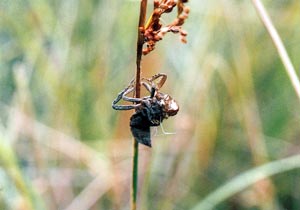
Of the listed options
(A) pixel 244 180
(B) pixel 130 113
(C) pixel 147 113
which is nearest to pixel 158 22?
(C) pixel 147 113

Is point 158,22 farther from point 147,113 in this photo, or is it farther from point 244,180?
point 244,180

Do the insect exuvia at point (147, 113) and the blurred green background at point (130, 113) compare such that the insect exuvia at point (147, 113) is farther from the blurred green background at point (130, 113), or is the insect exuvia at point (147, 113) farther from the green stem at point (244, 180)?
the blurred green background at point (130, 113)

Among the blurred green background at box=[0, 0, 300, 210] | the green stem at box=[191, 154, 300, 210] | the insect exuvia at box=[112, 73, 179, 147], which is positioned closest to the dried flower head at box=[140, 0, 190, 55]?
the insect exuvia at box=[112, 73, 179, 147]

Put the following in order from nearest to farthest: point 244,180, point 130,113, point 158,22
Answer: point 158,22
point 244,180
point 130,113

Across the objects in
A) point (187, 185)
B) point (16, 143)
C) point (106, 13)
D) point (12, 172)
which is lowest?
point (187, 185)

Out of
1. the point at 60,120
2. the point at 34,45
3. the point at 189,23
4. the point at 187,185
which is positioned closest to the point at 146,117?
the point at 187,185

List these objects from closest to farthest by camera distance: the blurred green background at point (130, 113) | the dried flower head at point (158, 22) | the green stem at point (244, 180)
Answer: the dried flower head at point (158, 22) → the green stem at point (244, 180) → the blurred green background at point (130, 113)

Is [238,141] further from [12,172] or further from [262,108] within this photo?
[12,172]

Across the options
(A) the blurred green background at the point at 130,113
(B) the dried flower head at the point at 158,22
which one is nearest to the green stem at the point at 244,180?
(A) the blurred green background at the point at 130,113
